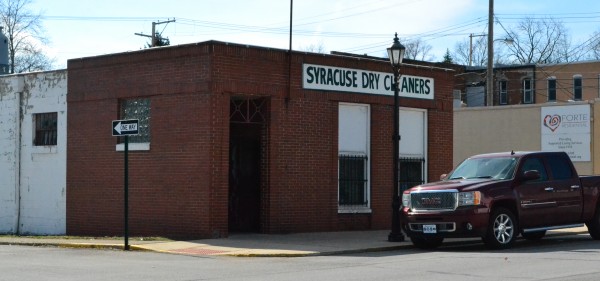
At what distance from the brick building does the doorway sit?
1.2 inches

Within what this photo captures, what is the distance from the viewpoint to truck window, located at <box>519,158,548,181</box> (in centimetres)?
1823

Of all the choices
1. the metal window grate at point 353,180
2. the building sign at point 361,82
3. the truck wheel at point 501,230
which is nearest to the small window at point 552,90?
the building sign at point 361,82

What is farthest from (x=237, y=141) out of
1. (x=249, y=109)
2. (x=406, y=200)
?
(x=406, y=200)

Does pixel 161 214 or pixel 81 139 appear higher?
pixel 81 139

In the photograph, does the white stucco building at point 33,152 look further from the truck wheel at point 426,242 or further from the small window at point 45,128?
the truck wheel at point 426,242

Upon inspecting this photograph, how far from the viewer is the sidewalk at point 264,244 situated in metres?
17.4

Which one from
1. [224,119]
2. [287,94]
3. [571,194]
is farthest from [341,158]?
[571,194]

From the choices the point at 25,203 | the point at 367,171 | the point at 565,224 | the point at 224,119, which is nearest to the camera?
the point at 565,224

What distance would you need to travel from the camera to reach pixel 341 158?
22922mm

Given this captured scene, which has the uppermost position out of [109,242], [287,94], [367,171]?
[287,94]

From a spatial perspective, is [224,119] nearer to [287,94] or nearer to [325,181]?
[287,94]

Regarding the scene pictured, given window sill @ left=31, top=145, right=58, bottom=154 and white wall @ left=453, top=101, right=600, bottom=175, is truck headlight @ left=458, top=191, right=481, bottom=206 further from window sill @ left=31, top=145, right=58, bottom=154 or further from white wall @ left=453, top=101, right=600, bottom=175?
white wall @ left=453, top=101, right=600, bottom=175

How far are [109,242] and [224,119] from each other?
144 inches

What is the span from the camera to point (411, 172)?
24609mm
